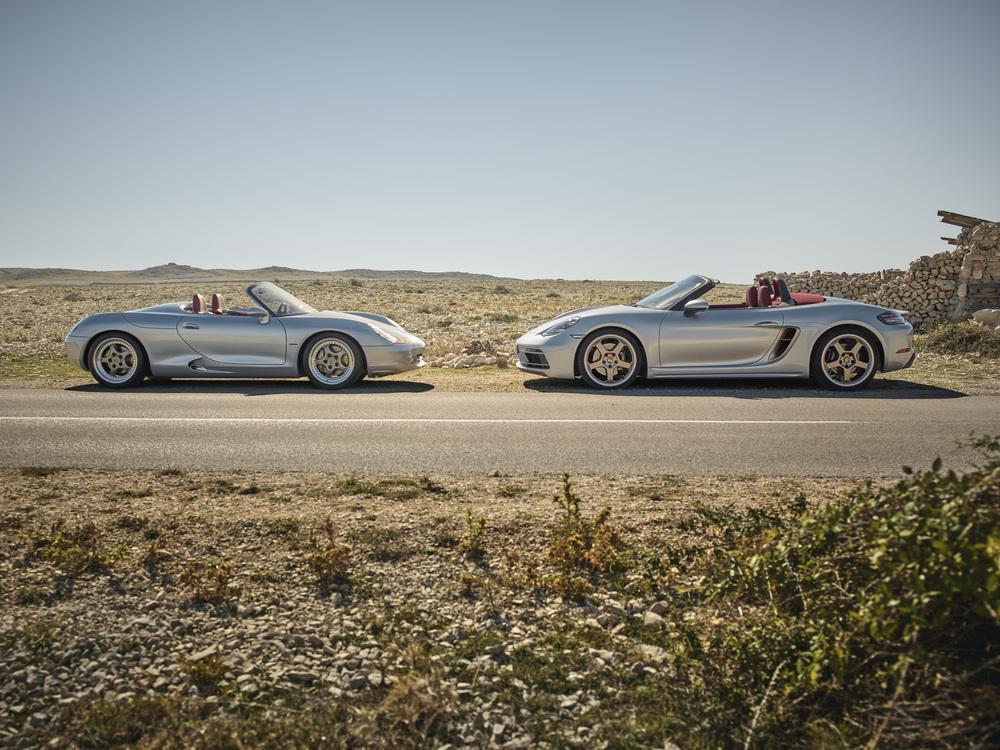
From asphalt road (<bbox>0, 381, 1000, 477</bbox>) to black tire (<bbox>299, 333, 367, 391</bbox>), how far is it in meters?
0.32

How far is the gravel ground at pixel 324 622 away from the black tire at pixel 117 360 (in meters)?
5.91

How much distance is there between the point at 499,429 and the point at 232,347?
15.9 feet

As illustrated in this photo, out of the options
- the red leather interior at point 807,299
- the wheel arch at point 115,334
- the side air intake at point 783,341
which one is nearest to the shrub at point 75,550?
the wheel arch at point 115,334

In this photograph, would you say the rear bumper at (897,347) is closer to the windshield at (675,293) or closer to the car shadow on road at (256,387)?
the windshield at (675,293)

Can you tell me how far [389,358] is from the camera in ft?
34.4

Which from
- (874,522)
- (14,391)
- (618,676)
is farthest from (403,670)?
(14,391)

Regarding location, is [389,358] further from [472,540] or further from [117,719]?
[117,719]

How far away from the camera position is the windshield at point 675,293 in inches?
406

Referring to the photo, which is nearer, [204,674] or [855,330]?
[204,674]

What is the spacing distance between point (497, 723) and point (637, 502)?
2.40 m

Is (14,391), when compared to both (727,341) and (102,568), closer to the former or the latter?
(102,568)

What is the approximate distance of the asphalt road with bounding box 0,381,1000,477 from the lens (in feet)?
19.3

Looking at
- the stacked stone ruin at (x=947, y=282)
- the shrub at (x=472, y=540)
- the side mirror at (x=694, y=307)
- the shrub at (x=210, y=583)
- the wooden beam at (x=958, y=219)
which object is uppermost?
the wooden beam at (x=958, y=219)

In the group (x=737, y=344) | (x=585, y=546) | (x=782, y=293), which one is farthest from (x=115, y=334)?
(x=782, y=293)
